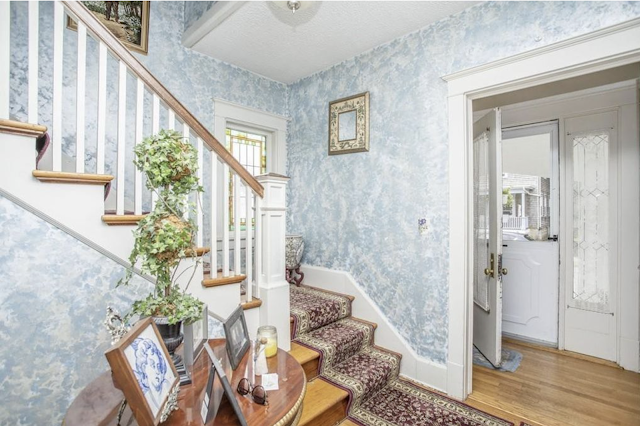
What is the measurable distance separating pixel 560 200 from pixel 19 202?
4371 mm

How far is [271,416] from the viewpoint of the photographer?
1.04 m

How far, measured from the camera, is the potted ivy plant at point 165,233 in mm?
1156

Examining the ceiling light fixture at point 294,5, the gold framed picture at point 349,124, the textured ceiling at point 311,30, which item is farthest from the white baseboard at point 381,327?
the ceiling light fixture at point 294,5

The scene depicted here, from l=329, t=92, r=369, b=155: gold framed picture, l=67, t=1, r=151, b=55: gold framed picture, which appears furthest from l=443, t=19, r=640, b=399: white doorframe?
l=67, t=1, r=151, b=55: gold framed picture

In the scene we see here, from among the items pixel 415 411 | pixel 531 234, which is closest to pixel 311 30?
pixel 415 411

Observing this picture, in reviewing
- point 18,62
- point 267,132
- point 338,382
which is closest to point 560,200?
point 338,382

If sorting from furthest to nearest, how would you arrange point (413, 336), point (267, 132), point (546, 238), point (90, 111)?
point (267, 132) → point (546, 238) → point (413, 336) → point (90, 111)

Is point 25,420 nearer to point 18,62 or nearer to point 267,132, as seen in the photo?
point 18,62

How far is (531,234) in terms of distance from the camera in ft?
11.5

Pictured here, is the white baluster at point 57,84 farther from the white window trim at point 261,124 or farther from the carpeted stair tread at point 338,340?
the carpeted stair tread at point 338,340

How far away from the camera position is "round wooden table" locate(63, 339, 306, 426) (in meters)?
0.97

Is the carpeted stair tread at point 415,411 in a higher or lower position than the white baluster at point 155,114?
lower

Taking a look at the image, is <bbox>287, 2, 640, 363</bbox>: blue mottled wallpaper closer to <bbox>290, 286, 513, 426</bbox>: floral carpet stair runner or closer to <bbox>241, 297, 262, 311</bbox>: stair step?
<bbox>290, 286, 513, 426</bbox>: floral carpet stair runner

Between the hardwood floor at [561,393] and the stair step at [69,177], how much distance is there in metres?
2.74
